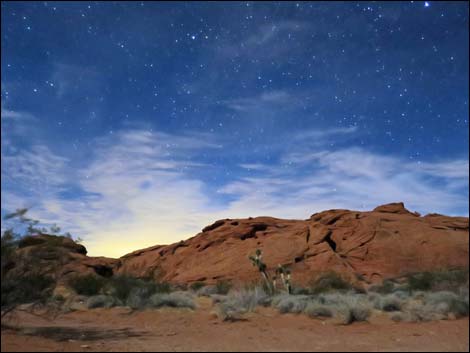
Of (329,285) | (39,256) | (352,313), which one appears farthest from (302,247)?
(39,256)

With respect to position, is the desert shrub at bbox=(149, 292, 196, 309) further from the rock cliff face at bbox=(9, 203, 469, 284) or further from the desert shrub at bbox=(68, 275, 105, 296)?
the rock cliff face at bbox=(9, 203, 469, 284)

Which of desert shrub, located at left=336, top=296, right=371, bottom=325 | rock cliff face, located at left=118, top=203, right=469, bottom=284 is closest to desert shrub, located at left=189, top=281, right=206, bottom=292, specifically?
rock cliff face, located at left=118, top=203, right=469, bottom=284

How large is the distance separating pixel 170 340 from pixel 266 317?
5598mm

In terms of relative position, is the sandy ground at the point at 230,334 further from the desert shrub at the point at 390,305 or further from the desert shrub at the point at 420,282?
the desert shrub at the point at 420,282

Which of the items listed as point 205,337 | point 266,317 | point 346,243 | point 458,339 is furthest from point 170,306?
point 346,243

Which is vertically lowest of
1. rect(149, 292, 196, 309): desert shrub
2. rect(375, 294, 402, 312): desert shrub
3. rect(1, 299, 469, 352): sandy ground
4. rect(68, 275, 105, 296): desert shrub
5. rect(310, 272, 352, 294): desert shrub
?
rect(1, 299, 469, 352): sandy ground

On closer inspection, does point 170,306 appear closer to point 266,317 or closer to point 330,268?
point 266,317

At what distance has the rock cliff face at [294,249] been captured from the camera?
124 feet

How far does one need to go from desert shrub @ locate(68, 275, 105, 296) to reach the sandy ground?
10.3 m

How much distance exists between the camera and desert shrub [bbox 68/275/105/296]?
90.5 ft

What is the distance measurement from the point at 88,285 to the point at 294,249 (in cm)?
2254

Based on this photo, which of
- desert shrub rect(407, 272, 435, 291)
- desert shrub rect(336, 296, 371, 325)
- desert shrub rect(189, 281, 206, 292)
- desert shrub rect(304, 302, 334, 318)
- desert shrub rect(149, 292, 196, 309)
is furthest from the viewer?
desert shrub rect(189, 281, 206, 292)

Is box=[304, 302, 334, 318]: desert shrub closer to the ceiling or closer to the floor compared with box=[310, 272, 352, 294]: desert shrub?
closer to the floor

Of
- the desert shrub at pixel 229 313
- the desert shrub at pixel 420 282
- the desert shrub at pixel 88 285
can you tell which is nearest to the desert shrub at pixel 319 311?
the desert shrub at pixel 229 313
